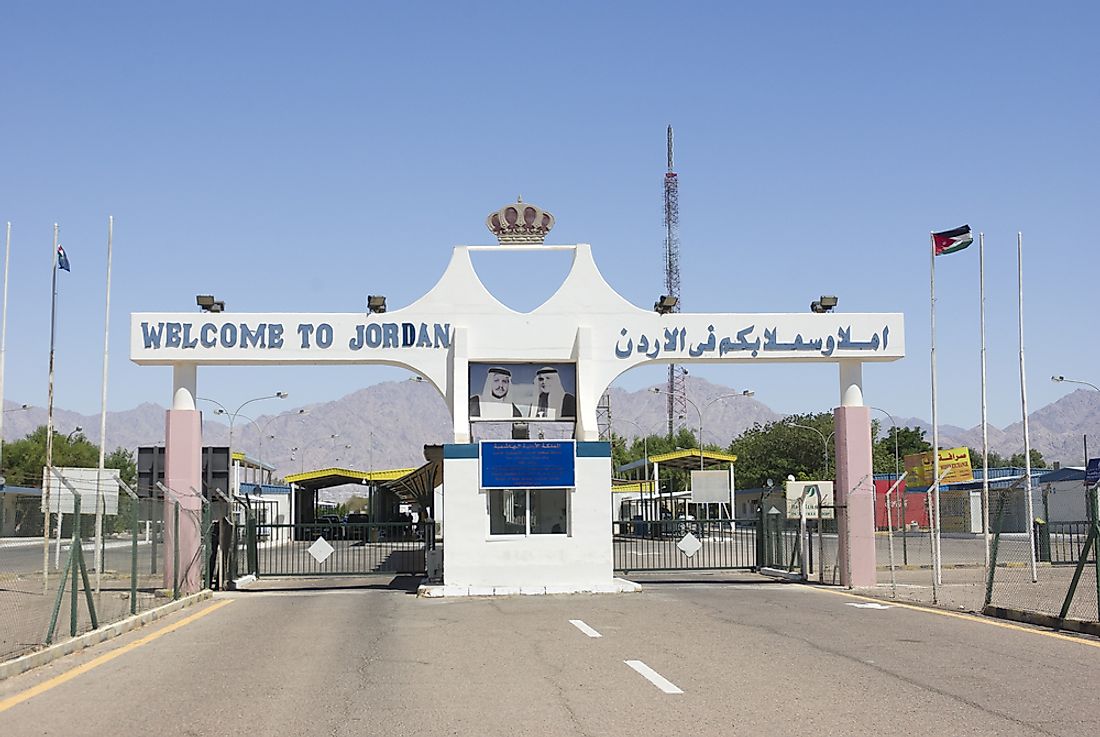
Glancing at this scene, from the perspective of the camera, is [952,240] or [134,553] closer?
[134,553]

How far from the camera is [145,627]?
18.4 metres

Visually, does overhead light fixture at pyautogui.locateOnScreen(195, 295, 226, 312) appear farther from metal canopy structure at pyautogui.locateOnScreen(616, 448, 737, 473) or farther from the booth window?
metal canopy structure at pyautogui.locateOnScreen(616, 448, 737, 473)

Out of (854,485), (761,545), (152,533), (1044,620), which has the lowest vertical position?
(1044,620)

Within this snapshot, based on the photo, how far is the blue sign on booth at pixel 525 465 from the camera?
24.8 m

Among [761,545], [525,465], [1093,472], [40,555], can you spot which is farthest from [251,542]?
[1093,472]

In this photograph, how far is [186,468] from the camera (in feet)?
83.7

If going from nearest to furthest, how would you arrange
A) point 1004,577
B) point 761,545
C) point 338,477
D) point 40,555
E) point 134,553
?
point 134,553
point 1004,577
point 761,545
point 40,555
point 338,477

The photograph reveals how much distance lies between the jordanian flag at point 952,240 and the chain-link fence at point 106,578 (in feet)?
56.1

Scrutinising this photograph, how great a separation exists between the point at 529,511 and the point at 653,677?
44.2 feet

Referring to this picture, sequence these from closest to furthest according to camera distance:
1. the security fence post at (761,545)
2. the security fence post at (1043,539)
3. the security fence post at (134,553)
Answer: the security fence post at (134,553) < the security fence post at (761,545) < the security fence post at (1043,539)

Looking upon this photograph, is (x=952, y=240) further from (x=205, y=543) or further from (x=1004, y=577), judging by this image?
(x=205, y=543)

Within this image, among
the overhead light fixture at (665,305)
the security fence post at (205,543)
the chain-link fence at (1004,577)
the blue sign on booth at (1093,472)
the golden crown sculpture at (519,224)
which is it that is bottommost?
the chain-link fence at (1004,577)

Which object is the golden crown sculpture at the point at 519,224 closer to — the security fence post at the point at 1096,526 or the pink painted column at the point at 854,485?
the pink painted column at the point at 854,485

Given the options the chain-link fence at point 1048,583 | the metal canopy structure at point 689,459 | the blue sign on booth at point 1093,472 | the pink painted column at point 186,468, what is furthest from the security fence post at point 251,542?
the metal canopy structure at point 689,459
